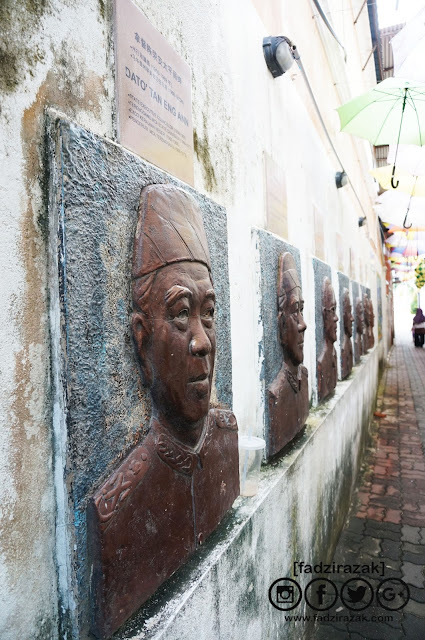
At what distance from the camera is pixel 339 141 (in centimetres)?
476

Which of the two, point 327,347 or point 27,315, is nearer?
point 27,315

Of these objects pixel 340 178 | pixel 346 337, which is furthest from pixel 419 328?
pixel 340 178

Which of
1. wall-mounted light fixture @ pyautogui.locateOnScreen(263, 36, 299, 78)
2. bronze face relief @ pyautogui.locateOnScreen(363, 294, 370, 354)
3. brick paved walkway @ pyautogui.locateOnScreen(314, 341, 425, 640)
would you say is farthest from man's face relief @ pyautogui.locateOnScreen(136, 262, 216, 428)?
bronze face relief @ pyautogui.locateOnScreen(363, 294, 370, 354)

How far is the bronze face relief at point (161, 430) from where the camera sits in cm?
90

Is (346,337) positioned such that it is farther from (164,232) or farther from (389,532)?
(164,232)

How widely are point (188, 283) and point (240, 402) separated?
790mm

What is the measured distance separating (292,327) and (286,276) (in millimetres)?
259

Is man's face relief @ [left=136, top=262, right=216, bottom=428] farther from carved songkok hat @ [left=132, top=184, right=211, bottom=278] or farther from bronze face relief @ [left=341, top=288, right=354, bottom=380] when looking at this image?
bronze face relief @ [left=341, top=288, right=354, bottom=380]

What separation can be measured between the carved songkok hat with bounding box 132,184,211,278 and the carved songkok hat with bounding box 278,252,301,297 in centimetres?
99

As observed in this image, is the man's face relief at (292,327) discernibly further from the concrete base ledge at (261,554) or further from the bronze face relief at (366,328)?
the bronze face relief at (366,328)

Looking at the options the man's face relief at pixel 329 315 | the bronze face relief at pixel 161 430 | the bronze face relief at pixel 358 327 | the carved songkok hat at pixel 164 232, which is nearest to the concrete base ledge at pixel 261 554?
the bronze face relief at pixel 161 430

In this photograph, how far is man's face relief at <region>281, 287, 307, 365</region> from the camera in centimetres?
212

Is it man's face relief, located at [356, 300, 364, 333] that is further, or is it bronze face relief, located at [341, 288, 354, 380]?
man's face relief, located at [356, 300, 364, 333]

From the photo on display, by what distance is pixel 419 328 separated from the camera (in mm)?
19625
